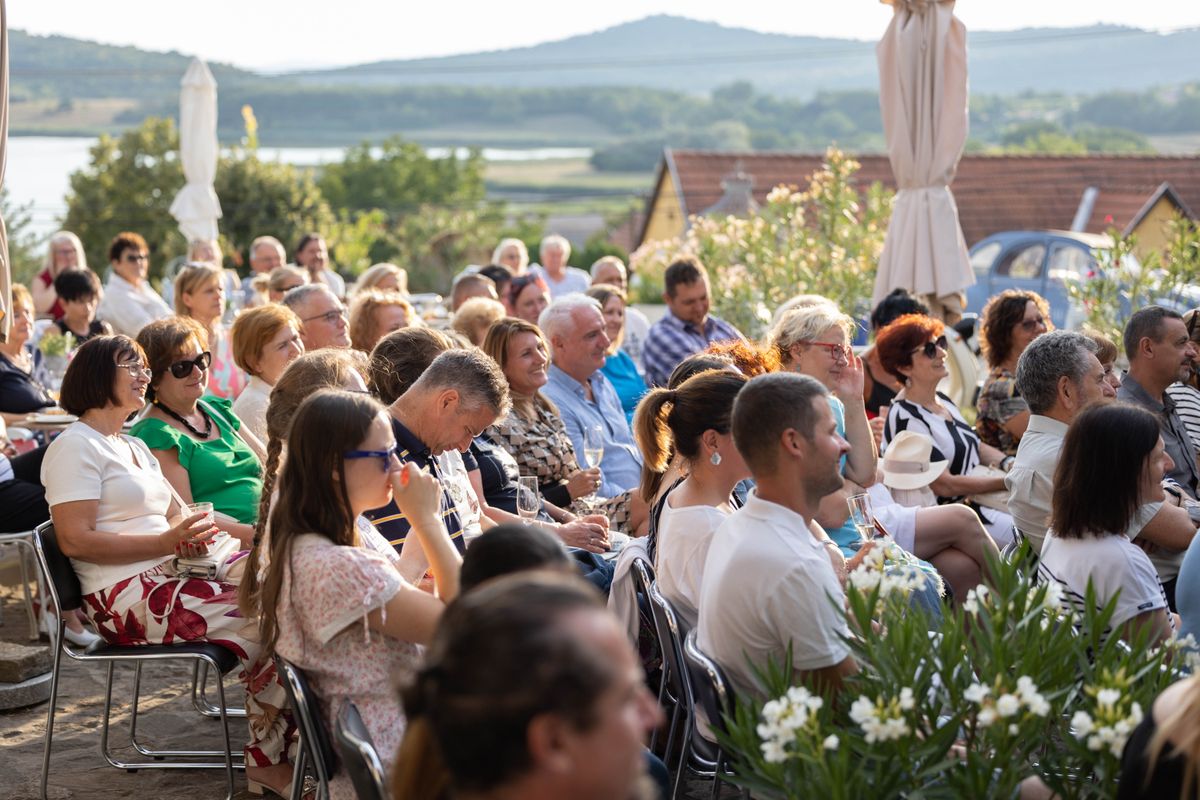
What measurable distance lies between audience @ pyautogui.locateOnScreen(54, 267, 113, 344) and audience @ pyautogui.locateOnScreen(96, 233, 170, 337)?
885mm

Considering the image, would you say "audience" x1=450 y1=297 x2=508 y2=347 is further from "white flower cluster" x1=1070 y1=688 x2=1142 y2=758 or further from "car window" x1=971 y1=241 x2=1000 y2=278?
"car window" x1=971 y1=241 x2=1000 y2=278

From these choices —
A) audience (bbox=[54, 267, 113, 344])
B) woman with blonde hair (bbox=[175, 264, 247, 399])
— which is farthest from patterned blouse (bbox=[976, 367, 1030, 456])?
audience (bbox=[54, 267, 113, 344])

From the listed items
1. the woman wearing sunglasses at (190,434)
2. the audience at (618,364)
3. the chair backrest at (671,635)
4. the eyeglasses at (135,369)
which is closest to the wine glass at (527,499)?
the chair backrest at (671,635)

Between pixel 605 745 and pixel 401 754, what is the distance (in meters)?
0.51

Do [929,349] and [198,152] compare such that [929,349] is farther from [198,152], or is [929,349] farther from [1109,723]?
[198,152]

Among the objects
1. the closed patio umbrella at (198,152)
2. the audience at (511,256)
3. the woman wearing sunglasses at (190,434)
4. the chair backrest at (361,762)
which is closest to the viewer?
the chair backrest at (361,762)

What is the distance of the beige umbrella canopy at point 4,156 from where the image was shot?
552 cm

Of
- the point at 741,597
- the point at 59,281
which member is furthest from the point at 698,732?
the point at 59,281

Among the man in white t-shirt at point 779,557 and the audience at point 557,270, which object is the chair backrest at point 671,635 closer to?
the man in white t-shirt at point 779,557

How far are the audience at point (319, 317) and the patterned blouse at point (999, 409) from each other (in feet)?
10.8

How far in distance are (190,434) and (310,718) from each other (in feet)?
7.55

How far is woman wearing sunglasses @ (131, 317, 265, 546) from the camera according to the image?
5066 millimetres

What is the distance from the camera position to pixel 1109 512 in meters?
3.78

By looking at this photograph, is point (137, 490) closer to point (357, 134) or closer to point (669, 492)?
point (669, 492)
